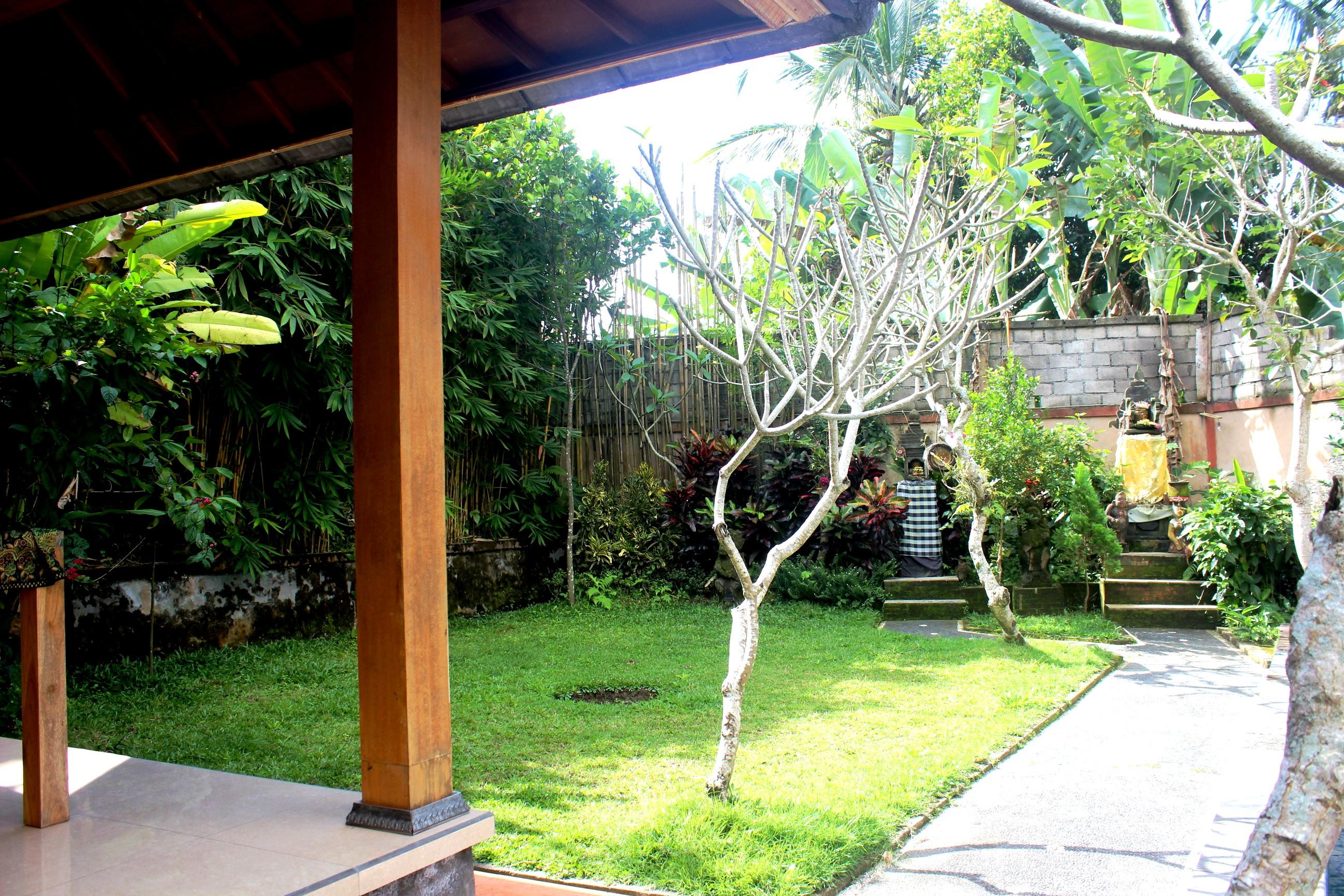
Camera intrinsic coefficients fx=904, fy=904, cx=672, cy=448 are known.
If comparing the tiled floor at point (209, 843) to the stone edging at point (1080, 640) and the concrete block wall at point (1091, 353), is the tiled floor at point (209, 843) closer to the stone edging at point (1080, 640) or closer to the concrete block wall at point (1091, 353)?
the stone edging at point (1080, 640)

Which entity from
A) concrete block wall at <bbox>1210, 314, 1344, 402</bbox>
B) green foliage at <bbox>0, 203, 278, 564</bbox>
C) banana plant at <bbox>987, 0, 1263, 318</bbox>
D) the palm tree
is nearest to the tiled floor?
green foliage at <bbox>0, 203, 278, 564</bbox>

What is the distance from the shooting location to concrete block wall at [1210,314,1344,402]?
8.91 meters

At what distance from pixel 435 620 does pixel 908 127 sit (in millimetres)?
2637

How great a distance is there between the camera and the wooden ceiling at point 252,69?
286 centimetres

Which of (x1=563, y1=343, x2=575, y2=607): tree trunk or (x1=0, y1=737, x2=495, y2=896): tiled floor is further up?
(x1=563, y1=343, x2=575, y2=607): tree trunk

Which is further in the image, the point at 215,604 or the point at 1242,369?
the point at 1242,369

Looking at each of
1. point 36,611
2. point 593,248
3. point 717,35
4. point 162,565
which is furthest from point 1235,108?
point 593,248

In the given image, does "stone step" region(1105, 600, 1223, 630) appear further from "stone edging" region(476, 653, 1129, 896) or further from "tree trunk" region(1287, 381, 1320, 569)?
"stone edging" region(476, 653, 1129, 896)

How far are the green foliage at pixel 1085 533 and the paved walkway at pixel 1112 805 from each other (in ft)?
8.90

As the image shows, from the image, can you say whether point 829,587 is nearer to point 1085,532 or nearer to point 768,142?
point 1085,532

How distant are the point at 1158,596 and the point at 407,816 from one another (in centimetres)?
786

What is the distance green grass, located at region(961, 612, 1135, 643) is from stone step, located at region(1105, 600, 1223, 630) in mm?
162

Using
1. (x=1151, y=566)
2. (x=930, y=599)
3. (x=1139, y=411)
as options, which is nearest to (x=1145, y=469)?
(x=1139, y=411)

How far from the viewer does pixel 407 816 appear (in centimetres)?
242
